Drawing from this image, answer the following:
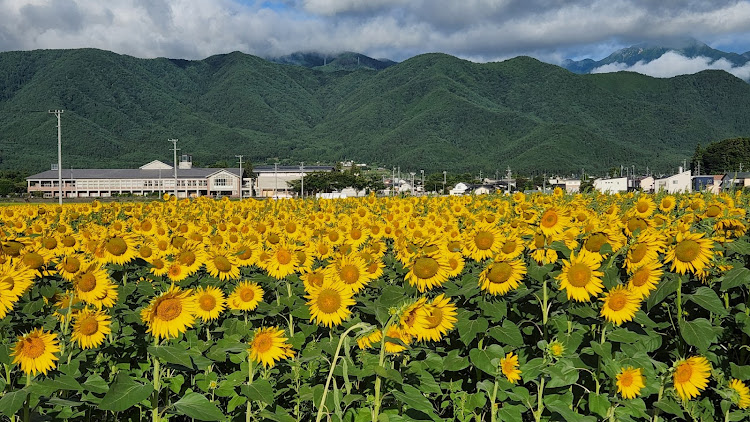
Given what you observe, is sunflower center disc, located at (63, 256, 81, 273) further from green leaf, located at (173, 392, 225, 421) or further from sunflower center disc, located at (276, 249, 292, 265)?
green leaf, located at (173, 392, 225, 421)

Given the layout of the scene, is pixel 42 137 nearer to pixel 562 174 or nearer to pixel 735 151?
pixel 562 174

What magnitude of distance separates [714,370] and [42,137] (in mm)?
227085

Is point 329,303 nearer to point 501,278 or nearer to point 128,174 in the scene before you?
point 501,278

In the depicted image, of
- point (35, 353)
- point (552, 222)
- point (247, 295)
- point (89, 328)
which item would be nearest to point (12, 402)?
point (35, 353)

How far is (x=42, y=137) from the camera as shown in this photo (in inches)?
7741

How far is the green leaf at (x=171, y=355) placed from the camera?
2.66 meters

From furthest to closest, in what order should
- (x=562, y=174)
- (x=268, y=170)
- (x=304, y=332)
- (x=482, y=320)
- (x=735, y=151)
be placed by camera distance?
(x=562, y=174) → (x=268, y=170) → (x=735, y=151) → (x=304, y=332) → (x=482, y=320)

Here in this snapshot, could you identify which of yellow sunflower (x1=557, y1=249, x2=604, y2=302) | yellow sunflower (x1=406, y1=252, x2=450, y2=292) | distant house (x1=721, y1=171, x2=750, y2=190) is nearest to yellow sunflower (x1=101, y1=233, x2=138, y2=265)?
yellow sunflower (x1=406, y1=252, x2=450, y2=292)

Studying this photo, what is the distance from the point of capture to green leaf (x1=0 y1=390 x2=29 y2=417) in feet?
7.63

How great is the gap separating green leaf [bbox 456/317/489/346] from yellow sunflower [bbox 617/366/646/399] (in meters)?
0.81

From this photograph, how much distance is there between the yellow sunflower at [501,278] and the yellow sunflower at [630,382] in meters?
0.77

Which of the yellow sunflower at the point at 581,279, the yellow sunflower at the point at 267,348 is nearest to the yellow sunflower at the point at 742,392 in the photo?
the yellow sunflower at the point at 581,279

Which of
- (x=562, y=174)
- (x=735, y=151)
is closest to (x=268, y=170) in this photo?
(x=562, y=174)

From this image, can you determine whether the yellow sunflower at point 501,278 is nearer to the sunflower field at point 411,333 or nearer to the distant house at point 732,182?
the sunflower field at point 411,333
